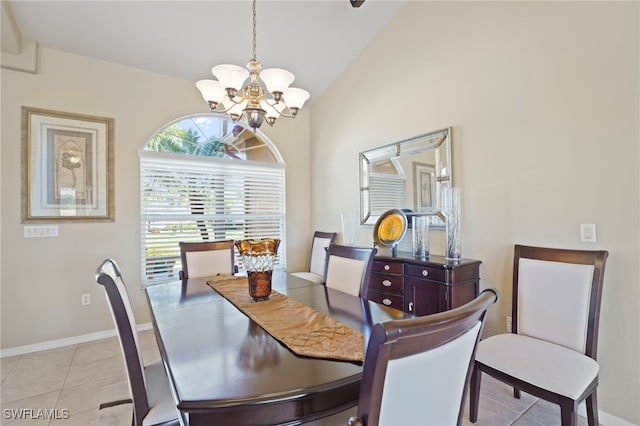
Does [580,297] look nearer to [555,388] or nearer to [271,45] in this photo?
[555,388]

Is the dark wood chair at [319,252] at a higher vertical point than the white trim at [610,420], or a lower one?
higher

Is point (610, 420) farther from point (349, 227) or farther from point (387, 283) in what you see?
point (349, 227)

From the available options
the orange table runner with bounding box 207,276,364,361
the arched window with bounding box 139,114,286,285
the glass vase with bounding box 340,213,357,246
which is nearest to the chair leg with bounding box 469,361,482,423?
the orange table runner with bounding box 207,276,364,361

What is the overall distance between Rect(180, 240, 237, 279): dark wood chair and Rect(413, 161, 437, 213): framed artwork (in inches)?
75.3

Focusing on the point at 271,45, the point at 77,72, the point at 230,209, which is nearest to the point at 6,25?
the point at 77,72

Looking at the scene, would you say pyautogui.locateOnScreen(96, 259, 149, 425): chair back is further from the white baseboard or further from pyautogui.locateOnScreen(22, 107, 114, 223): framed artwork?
the white baseboard

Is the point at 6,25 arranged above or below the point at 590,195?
above

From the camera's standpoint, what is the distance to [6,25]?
2.54 meters

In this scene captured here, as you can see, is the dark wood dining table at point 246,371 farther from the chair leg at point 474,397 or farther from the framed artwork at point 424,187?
the framed artwork at point 424,187

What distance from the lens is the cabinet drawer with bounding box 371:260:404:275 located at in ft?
9.05

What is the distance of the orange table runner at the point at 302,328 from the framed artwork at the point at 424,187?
1760 millimetres

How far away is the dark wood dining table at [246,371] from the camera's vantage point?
2.72 ft

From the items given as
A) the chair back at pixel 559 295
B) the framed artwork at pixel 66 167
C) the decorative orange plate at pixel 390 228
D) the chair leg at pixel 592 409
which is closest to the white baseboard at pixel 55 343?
the framed artwork at pixel 66 167

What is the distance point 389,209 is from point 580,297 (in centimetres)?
180
